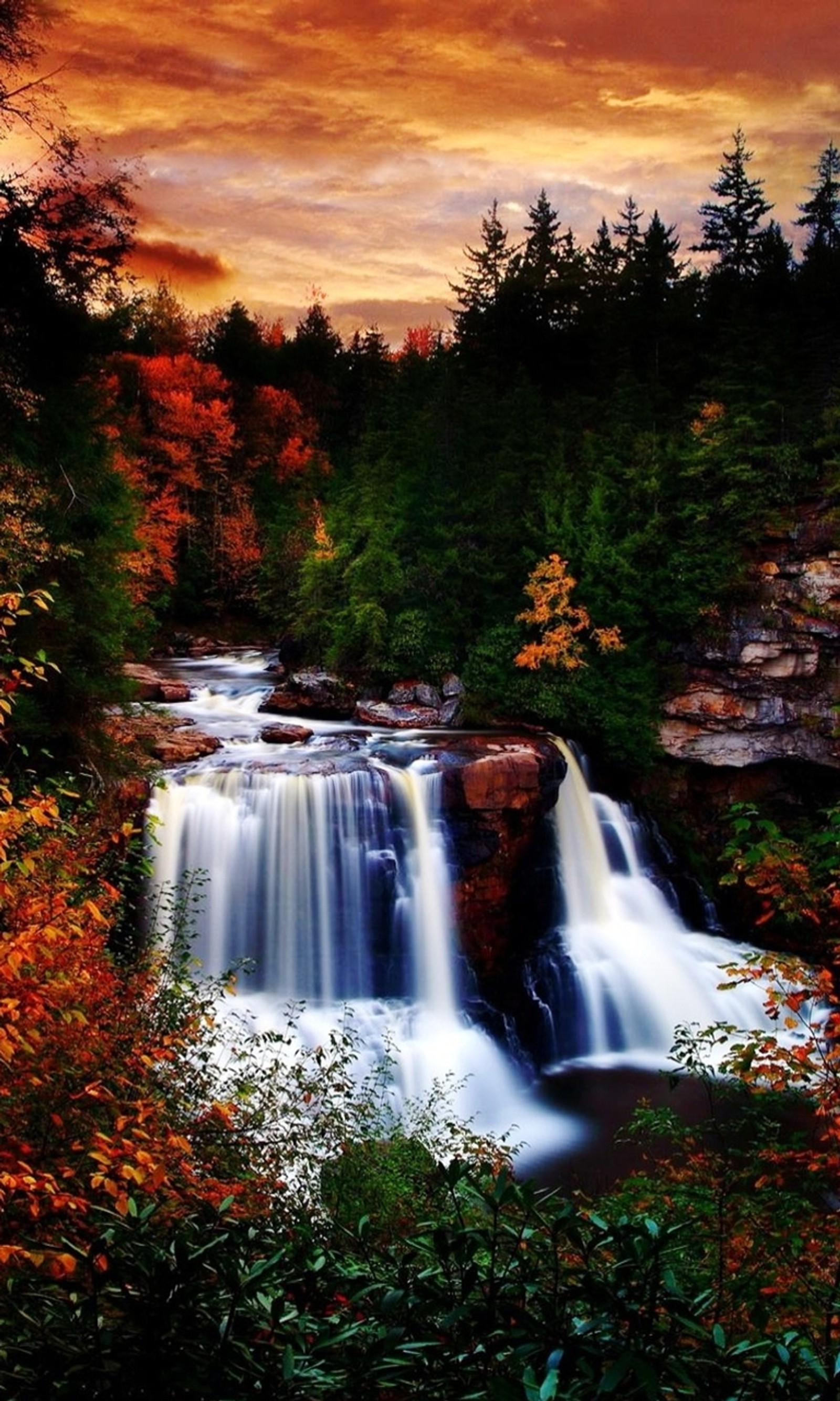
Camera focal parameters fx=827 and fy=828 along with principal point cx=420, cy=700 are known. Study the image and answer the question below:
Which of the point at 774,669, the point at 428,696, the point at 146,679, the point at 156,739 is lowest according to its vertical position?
the point at 156,739

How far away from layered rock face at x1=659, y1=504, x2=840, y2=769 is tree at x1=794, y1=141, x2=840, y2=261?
21.6m

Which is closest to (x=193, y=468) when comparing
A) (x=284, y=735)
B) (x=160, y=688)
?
(x=160, y=688)

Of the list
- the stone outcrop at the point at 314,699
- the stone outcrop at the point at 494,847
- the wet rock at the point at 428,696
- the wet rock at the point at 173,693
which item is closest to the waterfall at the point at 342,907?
the stone outcrop at the point at 494,847

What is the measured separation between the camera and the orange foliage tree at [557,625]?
21.1 metres

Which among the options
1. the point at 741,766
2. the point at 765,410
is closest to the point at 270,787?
the point at 741,766

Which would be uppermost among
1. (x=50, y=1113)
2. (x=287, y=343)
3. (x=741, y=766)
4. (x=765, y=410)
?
(x=287, y=343)

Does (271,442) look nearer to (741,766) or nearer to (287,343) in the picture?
(287,343)

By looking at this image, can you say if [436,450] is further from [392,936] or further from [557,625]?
[392,936]

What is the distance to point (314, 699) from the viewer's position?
2194 cm

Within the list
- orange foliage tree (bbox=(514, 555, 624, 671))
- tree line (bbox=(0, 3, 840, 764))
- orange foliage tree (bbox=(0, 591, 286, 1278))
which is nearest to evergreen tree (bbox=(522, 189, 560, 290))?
tree line (bbox=(0, 3, 840, 764))

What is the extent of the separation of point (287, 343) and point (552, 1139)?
49.2 meters

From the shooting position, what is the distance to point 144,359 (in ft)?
128

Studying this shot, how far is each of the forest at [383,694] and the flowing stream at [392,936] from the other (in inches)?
45.5

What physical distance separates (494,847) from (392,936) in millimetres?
2711
